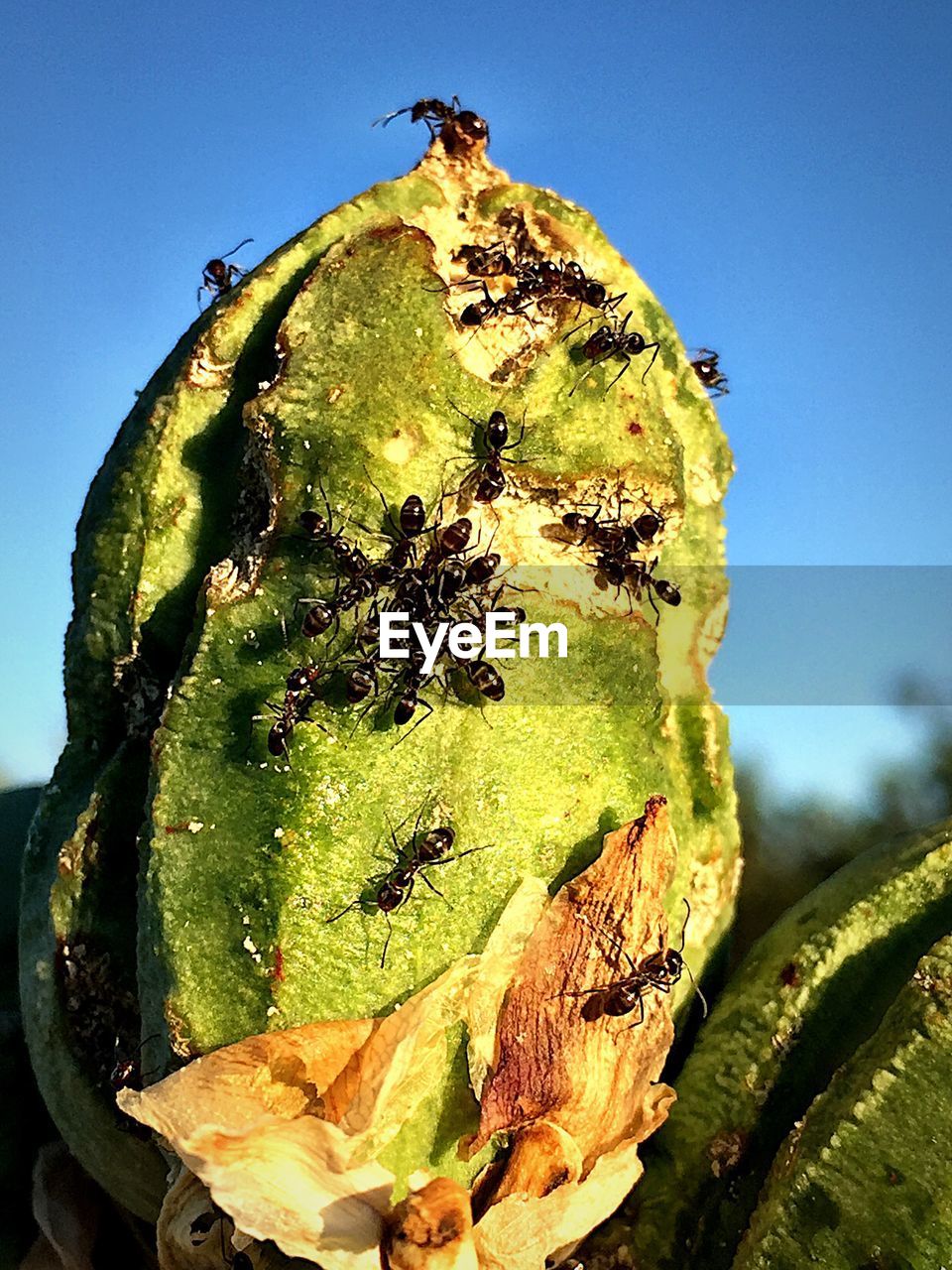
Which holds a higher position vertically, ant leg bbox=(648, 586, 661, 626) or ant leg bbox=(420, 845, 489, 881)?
ant leg bbox=(648, 586, 661, 626)

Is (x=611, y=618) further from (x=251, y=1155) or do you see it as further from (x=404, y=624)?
(x=251, y=1155)

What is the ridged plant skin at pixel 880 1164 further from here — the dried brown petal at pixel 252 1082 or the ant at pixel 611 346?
the ant at pixel 611 346

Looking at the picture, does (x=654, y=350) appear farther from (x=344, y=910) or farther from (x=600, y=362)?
(x=344, y=910)

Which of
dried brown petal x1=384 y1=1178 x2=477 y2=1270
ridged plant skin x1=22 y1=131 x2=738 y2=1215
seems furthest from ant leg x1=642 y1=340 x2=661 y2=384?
dried brown petal x1=384 y1=1178 x2=477 y2=1270

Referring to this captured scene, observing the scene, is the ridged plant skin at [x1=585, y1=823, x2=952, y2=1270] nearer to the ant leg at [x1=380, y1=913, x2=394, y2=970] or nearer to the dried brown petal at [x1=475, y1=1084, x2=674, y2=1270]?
the dried brown petal at [x1=475, y1=1084, x2=674, y2=1270]

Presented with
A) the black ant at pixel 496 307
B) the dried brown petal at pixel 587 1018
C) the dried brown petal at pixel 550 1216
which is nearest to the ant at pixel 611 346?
the black ant at pixel 496 307

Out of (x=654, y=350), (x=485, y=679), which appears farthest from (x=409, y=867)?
(x=654, y=350)
